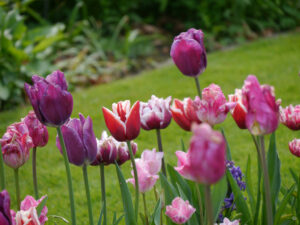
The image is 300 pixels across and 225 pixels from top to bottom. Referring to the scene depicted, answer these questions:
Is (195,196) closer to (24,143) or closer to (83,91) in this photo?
(24,143)

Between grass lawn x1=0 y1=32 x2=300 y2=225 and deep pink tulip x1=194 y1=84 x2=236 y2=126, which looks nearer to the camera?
deep pink tulip x1=194 y1=84 x2=236 y2=126

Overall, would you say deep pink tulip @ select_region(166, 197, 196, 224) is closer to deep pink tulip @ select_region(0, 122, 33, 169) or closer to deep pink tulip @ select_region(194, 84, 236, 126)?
deep pink tulip @ select_region(194, 84, 236, 126)

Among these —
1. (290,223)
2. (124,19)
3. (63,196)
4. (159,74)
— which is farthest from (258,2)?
(290,223)

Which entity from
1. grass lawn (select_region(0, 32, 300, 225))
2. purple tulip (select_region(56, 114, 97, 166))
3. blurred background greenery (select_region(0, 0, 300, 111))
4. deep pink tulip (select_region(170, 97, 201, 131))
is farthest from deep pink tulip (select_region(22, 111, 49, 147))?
blurred background greenery (select_region(0, 0, 300, 111))

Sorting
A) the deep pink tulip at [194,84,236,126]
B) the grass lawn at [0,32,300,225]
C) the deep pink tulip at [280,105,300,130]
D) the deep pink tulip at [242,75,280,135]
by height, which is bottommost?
the grass lawn at [0,32,300,225]

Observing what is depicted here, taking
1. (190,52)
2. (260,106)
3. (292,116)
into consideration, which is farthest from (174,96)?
(260,106)

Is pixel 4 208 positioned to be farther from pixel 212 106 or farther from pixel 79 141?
pixel 212 106

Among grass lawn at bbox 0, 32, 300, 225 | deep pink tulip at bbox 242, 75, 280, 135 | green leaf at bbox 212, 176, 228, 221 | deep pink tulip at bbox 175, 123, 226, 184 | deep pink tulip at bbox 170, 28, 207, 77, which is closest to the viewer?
deep pink tulip at bbox 175, 123, 226, 184

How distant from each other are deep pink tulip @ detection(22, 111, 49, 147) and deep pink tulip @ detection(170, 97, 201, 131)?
0.38 meters

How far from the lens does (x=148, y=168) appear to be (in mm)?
1199

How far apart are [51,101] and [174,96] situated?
117 inches

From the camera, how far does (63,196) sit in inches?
99.3

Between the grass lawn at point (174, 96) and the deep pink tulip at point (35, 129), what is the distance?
95 centimetres

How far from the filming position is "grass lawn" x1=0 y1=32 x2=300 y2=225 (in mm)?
2533
